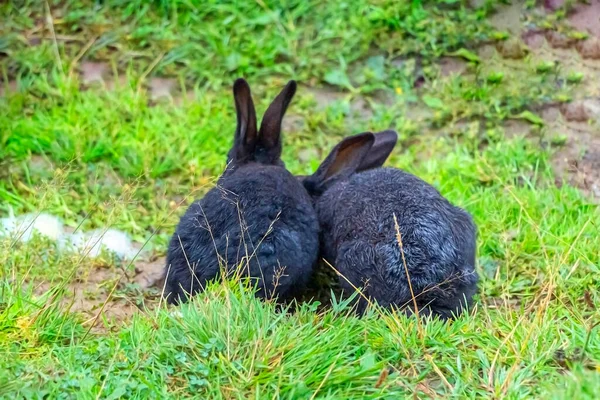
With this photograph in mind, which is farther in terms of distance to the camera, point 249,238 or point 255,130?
point 255,130

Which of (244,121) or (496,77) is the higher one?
(244,121)

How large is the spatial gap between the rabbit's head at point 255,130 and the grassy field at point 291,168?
0.33 m

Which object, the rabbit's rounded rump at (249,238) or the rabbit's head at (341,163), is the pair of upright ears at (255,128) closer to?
the rabbit's head at (341,163)

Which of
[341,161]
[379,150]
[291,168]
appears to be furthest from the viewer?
[291,168]

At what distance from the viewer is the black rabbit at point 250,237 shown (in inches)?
180

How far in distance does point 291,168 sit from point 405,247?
240 centimetres

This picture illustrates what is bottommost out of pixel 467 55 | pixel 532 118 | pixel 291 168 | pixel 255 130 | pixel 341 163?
pixel 291 168

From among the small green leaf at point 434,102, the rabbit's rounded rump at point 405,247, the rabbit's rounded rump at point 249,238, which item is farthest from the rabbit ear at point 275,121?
the small green leaf at point 434,102

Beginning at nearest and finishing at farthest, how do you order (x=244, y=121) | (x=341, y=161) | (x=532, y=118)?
(x=244, y=121) → (x=341, y=161) → (x=532, y=118)

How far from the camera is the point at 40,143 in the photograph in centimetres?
672

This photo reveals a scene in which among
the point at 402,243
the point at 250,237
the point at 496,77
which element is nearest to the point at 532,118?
the point at 496,77

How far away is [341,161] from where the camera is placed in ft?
18.7

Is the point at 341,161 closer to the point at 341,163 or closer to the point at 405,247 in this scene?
the point at 341,163

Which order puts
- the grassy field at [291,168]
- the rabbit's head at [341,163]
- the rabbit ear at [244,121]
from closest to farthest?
1. the grassy field at [291,168]
2. the rabbit ear at [244,121]
3. the rabbit's head at [341,163]
